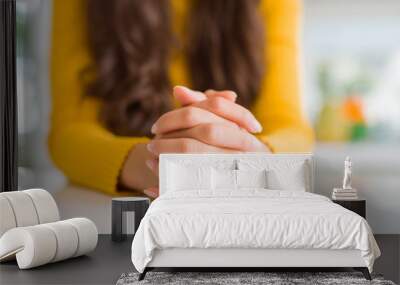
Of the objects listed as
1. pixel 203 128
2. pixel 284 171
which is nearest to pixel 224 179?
pixel 284 171

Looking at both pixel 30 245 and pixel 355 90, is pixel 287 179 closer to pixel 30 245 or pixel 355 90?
pixel 355 90

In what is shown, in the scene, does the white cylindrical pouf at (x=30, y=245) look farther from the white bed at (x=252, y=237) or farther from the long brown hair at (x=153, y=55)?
the long brown hair at (x=153, y=55)

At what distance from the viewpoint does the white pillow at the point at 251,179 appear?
609 cm

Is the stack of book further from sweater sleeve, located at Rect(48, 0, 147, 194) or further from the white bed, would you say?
sweater sleeve, located at Rect(48, 0, 147, 194)

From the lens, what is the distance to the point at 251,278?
4.87 meters

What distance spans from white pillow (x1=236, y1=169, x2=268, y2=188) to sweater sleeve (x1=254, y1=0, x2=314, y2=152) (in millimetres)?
662

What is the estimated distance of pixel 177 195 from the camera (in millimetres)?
5613

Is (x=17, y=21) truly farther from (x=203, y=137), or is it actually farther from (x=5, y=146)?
(x=203, y=137)

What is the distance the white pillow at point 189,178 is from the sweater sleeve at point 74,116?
584mm

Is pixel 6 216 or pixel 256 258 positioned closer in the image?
pixel 256 258

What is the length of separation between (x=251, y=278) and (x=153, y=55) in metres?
2.66

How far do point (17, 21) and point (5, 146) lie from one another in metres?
1.20

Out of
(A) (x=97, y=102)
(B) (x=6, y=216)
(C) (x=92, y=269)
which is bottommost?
(C) (x=92, y=269)

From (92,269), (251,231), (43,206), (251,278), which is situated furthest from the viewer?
(43,206)
